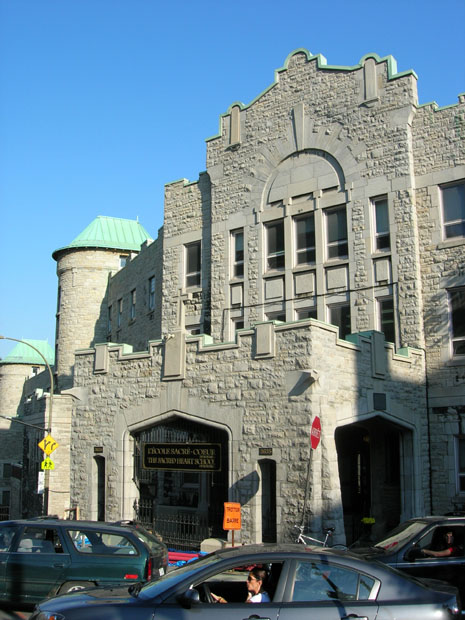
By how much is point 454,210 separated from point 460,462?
731 cm

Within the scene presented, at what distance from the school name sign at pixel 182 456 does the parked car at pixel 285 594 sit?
35.6 feet

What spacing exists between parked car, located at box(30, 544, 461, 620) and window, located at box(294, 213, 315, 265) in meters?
15.7

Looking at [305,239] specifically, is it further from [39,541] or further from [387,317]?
[39,541]

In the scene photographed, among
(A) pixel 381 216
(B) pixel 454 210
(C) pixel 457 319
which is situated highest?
(A) pixel 381 216

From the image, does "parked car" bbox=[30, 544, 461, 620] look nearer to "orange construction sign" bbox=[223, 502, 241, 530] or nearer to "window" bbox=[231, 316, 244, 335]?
"orange construction sign" bbox=[223, 502, 241, 530]

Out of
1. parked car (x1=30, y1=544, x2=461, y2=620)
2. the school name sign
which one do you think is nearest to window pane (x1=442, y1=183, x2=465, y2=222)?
the school name sign

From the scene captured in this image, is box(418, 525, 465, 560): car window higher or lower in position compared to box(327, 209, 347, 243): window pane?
lower

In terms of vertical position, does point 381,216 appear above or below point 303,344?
above

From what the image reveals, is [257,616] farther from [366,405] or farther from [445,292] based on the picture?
[445,292]

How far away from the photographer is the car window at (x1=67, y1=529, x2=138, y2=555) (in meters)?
10.6

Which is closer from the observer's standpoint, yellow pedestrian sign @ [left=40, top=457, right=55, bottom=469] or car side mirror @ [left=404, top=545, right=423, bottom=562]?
car side mirror @ [left=404, top=545, right=423, bottom=562]

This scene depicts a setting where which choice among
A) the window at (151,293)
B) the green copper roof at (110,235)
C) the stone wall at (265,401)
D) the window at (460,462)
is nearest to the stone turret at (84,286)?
the green copper roof at (110,235)

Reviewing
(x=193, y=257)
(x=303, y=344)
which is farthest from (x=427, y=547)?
(x=193, y=257)

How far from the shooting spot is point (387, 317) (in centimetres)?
2042
